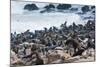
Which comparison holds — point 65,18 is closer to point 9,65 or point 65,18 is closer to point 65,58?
point 65,58

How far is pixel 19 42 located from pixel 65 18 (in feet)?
2.00

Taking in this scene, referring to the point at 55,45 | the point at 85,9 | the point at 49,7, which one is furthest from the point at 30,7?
the point at 85,9

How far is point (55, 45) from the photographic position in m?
2.27

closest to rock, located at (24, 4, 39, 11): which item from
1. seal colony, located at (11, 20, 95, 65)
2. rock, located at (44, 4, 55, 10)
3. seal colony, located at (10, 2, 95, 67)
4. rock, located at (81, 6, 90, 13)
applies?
seal colony, located at (10, 2, 95, 67)

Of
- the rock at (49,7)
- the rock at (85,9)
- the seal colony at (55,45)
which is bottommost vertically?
the seal colony at (55,45)

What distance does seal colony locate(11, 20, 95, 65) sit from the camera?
215cm

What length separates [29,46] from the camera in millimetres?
2176

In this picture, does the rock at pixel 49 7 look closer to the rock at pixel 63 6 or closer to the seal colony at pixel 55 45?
the rock at pixel 63 6

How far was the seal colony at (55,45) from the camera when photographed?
7.04ft

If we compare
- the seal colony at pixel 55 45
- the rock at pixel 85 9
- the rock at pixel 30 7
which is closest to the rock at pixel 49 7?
the rock at pixel 30 7

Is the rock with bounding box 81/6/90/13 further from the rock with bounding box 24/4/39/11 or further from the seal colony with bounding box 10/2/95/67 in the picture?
the rock with bounding box 24/4/39/11

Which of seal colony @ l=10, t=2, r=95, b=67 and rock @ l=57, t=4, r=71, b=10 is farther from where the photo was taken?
rock @ l=57, t=4, r=71, b=10
